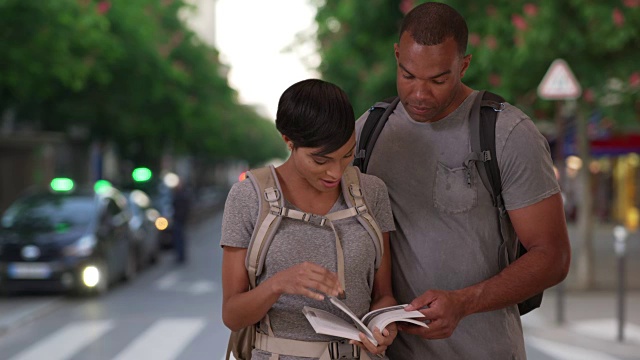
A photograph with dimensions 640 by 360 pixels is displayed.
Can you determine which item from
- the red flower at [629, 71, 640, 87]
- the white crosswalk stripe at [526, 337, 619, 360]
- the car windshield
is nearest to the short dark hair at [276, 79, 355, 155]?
the white crosswalk stripe at [526, 337, 619, 360]

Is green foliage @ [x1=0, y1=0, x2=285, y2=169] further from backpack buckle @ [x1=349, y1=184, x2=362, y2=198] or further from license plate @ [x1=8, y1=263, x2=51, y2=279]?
backpack buckle @ [x1=349, y1=184, x2=362, y2=198]

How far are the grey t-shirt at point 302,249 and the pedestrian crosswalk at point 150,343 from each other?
763 cm

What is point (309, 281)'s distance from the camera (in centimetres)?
265

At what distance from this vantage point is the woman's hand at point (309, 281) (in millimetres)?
2641

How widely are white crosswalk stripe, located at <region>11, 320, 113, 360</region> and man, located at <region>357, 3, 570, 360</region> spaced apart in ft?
26.4

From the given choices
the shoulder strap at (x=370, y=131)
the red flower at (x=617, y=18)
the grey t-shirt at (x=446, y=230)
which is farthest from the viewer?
the red flower at (x=617, y=18)

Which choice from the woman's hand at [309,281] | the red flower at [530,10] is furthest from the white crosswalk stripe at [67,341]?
the woman's hand at [309,281]

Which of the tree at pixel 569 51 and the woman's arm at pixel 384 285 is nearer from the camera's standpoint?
the woman's arm at pixel 384 285

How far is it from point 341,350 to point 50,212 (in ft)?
47.0

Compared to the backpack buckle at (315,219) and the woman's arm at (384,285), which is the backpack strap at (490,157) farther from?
the backpack buckle at (315,219)

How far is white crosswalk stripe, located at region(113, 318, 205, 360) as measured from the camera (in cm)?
1076

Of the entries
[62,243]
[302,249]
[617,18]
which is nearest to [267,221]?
[302,249]

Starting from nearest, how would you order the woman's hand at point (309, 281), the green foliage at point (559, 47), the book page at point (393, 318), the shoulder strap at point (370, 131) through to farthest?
1. the woman's hand at point (309, 281)
2. the book page at point (393, 318)
3. the shoulder strap at point (370, 131)
4. the green foliage at point (559, 47)

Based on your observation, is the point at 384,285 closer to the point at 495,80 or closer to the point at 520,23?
the point at 520,23
